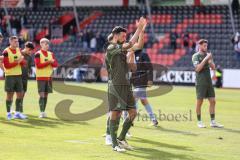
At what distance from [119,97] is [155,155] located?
4.33 feet

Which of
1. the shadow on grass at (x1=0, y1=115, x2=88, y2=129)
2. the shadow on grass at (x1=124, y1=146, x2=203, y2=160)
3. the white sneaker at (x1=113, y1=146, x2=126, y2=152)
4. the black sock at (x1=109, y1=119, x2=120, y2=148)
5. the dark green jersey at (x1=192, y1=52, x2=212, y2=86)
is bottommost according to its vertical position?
the shadow on grass at (x1=0, y1=115, x2=88, y2=129)

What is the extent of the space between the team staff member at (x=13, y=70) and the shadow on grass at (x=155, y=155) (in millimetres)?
6032

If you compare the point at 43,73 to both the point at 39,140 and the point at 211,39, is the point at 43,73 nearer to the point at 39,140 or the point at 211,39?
the point at 39,140

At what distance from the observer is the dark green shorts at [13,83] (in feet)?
57.9

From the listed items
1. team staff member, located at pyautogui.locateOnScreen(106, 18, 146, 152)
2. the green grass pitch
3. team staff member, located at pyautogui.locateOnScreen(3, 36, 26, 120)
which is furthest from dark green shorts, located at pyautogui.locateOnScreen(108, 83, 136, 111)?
team staff member, located at pyautogui.locateOnScreen(3, 36, 26, 120)

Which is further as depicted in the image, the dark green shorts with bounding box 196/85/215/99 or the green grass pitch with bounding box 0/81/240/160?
the dark green shorts with bounding box 196/85/215/99

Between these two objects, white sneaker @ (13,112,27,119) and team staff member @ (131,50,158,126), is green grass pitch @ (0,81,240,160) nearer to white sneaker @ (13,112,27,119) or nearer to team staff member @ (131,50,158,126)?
white sneaker @ (13,112,27,119)

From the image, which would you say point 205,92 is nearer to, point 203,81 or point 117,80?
point 203,81

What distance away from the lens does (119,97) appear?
12.3 m

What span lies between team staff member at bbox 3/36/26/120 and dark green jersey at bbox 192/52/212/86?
4.71m

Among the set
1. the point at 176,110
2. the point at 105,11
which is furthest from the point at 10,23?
the point at 176,110

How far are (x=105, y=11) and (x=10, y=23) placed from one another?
23.6ft

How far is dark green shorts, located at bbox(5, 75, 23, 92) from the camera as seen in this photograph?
17.6m

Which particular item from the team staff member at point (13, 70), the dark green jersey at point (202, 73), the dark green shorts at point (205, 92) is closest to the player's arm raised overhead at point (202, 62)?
the dark green jersey at point (202, 73)
